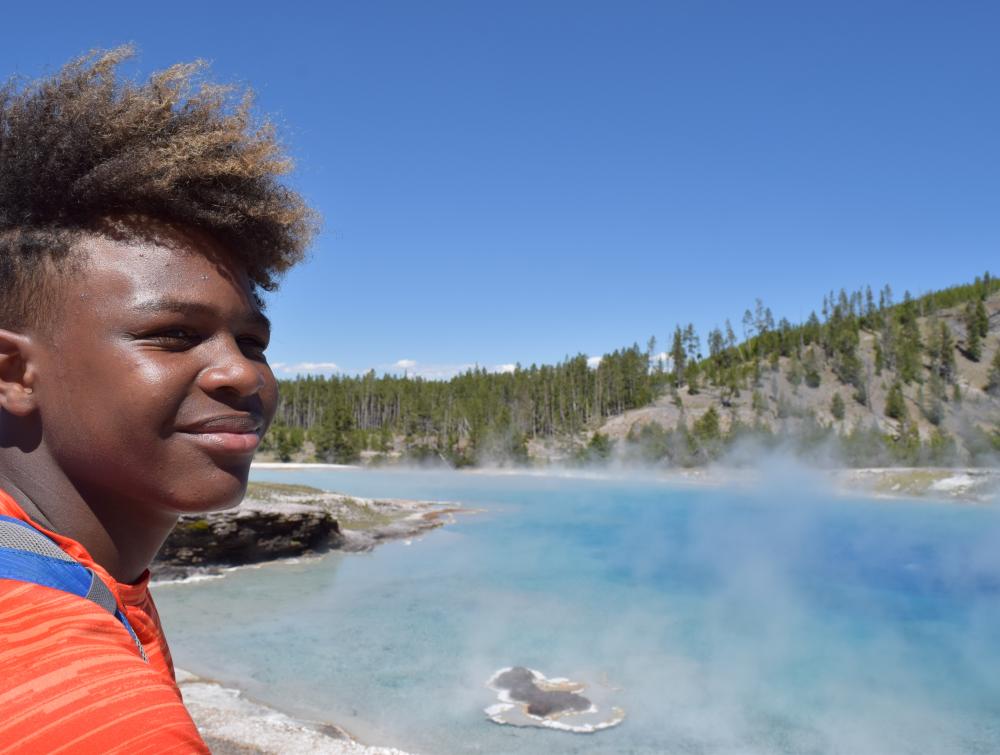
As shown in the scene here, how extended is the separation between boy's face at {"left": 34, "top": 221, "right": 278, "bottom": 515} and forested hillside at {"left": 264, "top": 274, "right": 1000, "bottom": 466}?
5353 centimetres

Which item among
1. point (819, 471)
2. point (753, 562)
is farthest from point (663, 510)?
point (819, 471)

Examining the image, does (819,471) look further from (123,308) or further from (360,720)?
(123,308)

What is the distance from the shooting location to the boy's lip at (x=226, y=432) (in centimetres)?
106

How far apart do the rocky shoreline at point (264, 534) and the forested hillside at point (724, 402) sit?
123ft

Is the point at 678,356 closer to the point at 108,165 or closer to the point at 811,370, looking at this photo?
the point at 811,370

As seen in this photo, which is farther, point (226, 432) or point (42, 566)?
point (226, 432)

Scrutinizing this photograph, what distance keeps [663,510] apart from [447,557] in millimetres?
15564

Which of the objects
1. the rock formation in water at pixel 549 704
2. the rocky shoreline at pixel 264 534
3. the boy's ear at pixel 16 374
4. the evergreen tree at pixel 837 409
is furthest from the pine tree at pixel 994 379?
the boy's ear at pixel 16 374

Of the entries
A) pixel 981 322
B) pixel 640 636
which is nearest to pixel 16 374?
pixel 640 636

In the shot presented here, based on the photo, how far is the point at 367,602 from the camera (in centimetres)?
1333

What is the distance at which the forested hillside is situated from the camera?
55.2 metres

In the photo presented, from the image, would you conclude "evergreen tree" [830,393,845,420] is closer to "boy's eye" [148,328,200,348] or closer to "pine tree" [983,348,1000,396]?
"pine tree" [983,348,1000,396]

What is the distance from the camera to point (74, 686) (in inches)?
25.2

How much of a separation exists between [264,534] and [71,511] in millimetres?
16790
